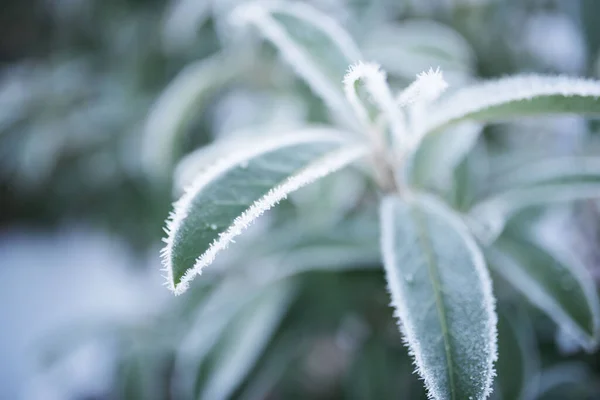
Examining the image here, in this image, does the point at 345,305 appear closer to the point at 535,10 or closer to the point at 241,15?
the point at 241,15

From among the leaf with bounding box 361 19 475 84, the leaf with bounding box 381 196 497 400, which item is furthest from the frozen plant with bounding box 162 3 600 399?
the leaf with bounding box 361 19 475 84

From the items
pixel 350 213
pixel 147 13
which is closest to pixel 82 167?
pixel 147 13

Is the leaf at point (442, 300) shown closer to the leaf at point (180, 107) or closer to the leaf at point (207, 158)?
the leaf at point (207, 158)

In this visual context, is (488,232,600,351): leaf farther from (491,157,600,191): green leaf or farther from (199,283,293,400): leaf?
(199,283,293,400): leaf

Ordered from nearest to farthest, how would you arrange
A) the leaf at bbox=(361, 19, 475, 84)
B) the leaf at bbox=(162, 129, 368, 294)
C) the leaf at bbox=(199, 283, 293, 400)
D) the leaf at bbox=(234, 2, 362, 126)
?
the leaf at bbox=(162, 129, 368, 294) < the leaf at bbox=(234, 2, 362, 126) < the leaf at bbox=(199, 283, 293, 400) < the leaf at bbox=(361, 19, 475, 84)

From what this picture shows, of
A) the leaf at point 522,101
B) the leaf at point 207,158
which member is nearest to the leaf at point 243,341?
the leaf at point 207,158

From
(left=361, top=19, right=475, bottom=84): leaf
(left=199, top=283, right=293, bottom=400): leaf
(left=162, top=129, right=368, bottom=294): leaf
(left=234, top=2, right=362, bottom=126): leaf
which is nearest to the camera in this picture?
(left=162, top=129, right=368, bottom=294): leaf

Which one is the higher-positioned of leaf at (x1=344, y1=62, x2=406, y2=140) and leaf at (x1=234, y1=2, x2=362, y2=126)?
leaf at (x1=234, y1=2, x2=362, y2=126)

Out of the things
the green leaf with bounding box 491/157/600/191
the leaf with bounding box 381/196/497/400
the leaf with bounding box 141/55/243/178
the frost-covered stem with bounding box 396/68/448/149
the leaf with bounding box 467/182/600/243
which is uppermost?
the leaf with bounding box 141/55/243/178
